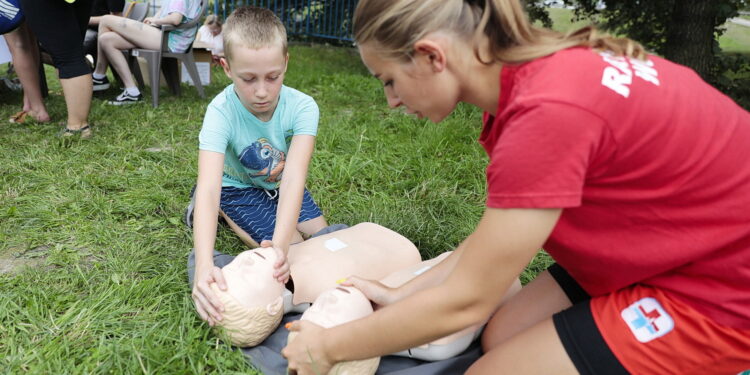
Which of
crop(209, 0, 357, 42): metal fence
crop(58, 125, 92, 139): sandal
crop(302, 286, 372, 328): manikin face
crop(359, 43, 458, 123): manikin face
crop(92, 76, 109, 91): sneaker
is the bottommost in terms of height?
crop(209, 0, 357, 42): metal fence

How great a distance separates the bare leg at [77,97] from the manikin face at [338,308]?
2.91 metres

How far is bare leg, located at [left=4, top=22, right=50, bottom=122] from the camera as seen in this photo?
4.27m

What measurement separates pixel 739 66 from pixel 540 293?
6.23 metres

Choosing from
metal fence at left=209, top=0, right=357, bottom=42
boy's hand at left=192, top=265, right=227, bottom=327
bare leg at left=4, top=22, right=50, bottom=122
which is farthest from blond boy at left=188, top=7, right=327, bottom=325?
metal fence at left=209, top=0, right=357, bottom=42

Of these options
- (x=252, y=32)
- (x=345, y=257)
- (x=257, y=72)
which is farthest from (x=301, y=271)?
(x=252, y=32)

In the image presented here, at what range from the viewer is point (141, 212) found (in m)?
2.72

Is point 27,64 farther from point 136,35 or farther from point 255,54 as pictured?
point 255,54

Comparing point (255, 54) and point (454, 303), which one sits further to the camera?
point (255, 54)

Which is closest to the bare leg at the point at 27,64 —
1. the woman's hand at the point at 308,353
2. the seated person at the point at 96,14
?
the seated person at the point at 96,14

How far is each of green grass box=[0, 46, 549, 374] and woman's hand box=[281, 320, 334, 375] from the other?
31 centimetres

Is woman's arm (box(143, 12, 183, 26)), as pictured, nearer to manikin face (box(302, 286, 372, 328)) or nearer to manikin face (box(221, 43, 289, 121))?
manikin face (box(221, 43, 289, 121))

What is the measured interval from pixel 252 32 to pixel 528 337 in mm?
1343

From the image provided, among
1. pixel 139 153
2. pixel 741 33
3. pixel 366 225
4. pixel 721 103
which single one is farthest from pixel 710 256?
pixel 741 33

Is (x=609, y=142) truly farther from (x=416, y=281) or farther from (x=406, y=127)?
(x=406, y=127)
